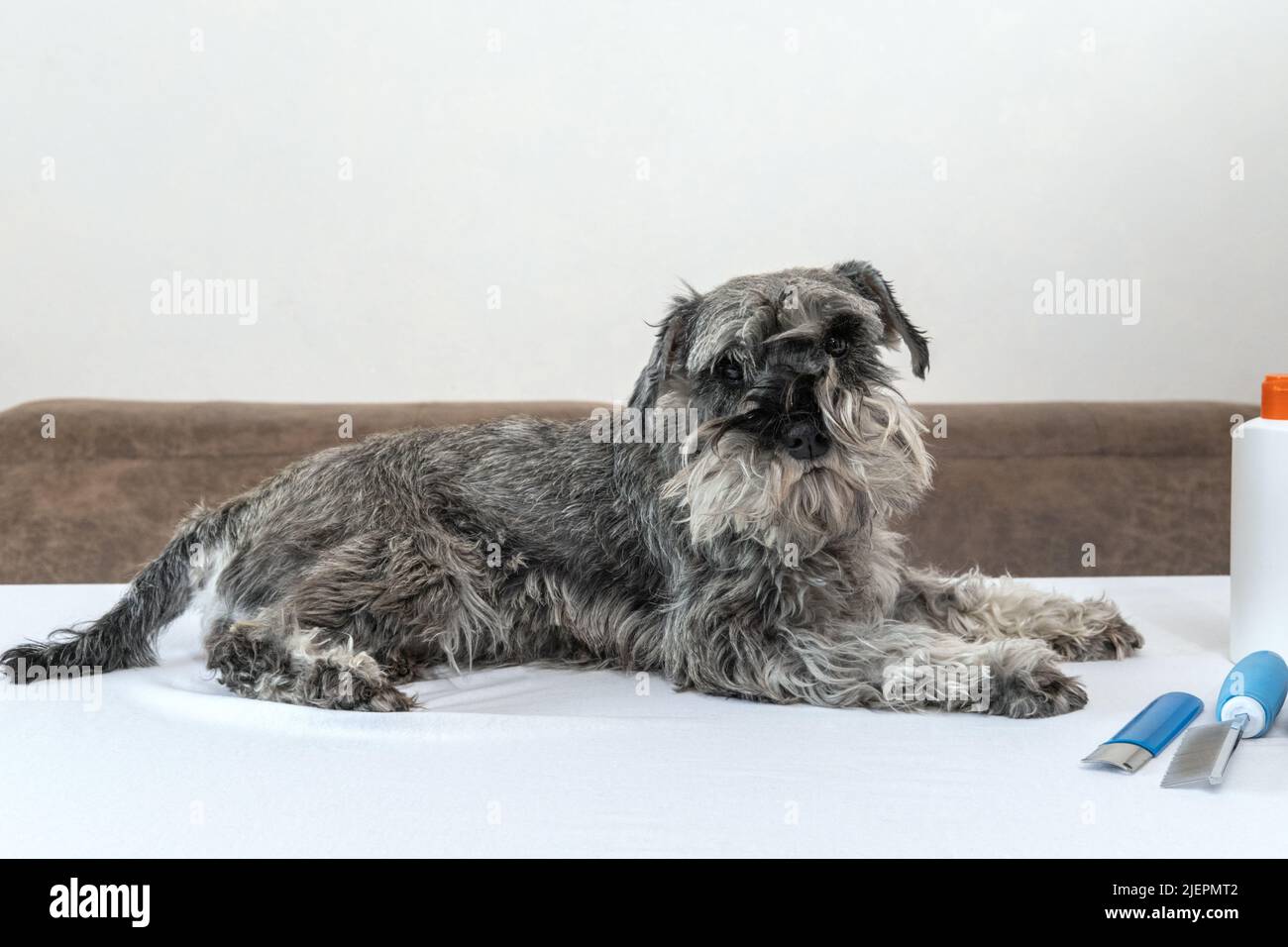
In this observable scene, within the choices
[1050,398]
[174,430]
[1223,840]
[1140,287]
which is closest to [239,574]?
[1223,840]

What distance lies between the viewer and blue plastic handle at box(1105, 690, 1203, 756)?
1.60m

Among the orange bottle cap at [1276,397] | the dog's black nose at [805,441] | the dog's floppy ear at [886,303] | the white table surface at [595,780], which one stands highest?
the dog's floppy ear at [886,303]

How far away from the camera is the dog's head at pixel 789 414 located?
189 cm

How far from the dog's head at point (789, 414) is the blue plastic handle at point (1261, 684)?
21.8 inches

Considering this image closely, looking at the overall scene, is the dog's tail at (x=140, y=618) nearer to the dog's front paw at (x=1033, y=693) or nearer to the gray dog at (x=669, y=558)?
the gray dog at (x=669, y=558)

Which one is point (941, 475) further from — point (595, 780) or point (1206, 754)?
point (595, 780)

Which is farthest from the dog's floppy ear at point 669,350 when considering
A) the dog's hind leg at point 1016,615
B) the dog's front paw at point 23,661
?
the dog's front paw at point 23,661

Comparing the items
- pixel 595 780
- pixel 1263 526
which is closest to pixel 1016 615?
pixel 1263 526

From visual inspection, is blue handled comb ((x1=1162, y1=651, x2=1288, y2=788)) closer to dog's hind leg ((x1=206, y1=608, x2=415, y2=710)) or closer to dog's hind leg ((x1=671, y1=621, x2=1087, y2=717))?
dog's hind leg ((x1=671, y1=621, x2=1087, y2=717))

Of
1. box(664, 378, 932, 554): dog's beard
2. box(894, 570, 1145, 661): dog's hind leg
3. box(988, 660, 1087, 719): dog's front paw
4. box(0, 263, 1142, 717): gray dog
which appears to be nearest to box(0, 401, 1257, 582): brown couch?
box(894, 570, 1145, 661): dog's hind leg

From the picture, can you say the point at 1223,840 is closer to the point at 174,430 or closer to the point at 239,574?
the point at 239,574

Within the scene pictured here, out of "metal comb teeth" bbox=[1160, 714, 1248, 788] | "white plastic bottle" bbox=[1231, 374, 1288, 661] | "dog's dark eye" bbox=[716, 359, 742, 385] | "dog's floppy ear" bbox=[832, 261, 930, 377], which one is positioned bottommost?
"metal comb teeth" bbox=[1160, 714, 1248, 788]

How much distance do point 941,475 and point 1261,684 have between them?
2857 mm

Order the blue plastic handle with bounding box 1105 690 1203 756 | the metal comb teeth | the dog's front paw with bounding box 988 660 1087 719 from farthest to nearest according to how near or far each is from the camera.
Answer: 1. the dog's front paw with bounding box 988 660 1087 719
2. the blue plastic handle with bounding box 1105 690 1203 756
3. the metal comb teeth
